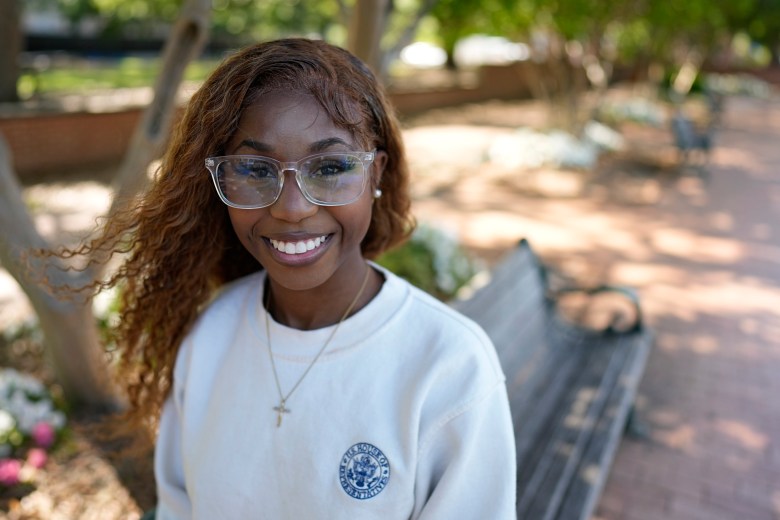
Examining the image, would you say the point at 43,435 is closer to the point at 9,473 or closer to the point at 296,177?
the point at 9,473

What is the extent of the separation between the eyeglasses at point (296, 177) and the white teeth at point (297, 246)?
0.09 meters

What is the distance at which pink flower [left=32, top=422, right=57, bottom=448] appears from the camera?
10.1 ft

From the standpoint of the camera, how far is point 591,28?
11445 mm

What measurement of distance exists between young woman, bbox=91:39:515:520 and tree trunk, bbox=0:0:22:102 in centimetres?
964

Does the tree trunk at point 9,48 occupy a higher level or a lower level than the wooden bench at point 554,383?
higher

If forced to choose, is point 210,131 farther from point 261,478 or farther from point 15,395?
point 15,395

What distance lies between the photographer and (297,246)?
145 centimetres

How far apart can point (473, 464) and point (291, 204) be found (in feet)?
2.16

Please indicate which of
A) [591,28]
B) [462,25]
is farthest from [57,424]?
[591,28]

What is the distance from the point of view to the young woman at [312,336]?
1397 mm

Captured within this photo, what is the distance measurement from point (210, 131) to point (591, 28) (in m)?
11.3

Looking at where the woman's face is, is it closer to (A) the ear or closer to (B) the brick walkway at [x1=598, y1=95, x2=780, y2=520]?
(A) the ear

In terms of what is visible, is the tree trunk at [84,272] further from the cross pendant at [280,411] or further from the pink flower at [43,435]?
the cross pendant at [280,411]

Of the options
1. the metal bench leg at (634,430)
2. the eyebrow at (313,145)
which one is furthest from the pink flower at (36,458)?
the metal bench leg at (634,430)
